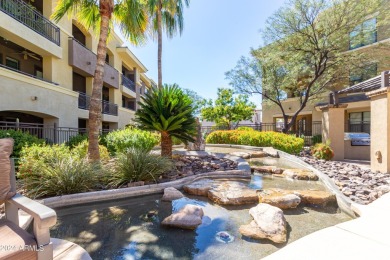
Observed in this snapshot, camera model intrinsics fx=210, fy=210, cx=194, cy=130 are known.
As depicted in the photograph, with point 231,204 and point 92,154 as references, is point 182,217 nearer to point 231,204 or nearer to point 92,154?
point 231,204

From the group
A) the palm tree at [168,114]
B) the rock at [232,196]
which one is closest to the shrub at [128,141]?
the palm tree at [168,114]

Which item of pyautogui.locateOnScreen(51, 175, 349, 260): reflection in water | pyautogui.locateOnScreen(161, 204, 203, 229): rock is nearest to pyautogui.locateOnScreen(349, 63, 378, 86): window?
pyautogui.locateOnScreen(51, 175, 349, 260): reflection in water

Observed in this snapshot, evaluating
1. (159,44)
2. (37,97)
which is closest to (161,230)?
(37,97)

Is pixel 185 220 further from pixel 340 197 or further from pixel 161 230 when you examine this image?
pixel 340 197

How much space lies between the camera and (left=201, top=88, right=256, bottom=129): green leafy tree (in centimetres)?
2402

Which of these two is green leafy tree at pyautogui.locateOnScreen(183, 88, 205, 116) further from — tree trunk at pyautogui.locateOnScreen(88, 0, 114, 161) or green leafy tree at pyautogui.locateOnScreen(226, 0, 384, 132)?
green leafy tree at pyautogui.locateOnScreen(226, 0, 384, 132)

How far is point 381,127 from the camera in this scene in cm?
677

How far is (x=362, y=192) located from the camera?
4727 mm

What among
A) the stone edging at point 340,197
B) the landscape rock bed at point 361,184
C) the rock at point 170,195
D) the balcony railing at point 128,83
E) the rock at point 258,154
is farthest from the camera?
the balcony railing at point 128,83

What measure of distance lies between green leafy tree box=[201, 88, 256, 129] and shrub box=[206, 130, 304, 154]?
8073 millimetres

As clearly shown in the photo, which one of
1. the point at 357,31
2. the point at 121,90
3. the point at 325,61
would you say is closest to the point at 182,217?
the point at 325,61

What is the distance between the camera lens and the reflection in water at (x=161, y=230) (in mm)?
2869

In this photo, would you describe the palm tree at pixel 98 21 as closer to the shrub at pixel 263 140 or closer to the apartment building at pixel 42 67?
the apartment building at pixel 42 67

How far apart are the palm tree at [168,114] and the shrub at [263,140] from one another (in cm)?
675
